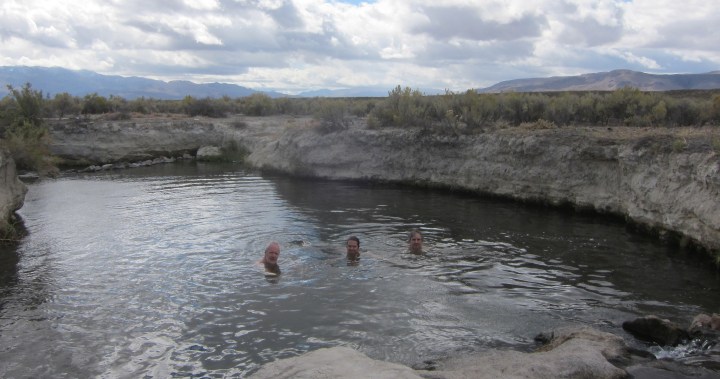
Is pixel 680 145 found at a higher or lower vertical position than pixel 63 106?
lower

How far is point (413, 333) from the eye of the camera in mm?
9719

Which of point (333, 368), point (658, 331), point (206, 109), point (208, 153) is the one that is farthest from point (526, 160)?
point (206, 109)

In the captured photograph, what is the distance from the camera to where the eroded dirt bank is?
15.3 m

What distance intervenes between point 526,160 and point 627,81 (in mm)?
134973

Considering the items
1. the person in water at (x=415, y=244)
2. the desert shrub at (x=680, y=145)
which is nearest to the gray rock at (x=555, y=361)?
the person in water at (x=415, y=244)

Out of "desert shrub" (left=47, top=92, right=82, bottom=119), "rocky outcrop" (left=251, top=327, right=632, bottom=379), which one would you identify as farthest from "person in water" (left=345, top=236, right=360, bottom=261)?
"desert shrub" (left=47, top=92, right=82, bottom=119)

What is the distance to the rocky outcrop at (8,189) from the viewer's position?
58.1 feet

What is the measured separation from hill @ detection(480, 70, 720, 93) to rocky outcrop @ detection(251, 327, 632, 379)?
98757mm

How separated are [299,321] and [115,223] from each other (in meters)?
11.8

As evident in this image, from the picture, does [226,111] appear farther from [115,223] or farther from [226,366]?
[226,366]

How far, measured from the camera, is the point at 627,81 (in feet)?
457

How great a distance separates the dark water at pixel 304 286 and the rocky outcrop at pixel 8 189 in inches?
39.5

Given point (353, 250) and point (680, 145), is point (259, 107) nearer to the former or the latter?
point (353, 250)

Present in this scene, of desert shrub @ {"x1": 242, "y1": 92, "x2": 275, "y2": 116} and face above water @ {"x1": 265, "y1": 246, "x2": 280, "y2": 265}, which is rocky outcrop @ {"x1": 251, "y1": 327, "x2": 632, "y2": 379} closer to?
face above water @ {"x1": 265, "y1": 246, "x2": 280, "y2": 265}
